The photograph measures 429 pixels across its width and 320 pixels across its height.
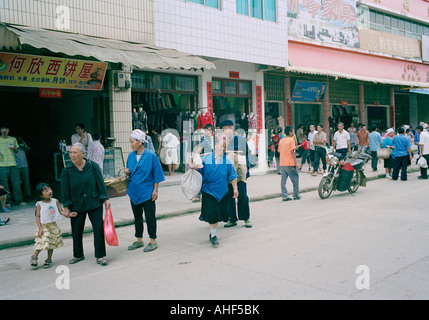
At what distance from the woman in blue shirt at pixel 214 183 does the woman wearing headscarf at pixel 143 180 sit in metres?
0.61

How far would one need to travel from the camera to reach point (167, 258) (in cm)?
562

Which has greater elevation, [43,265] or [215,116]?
[215,116]

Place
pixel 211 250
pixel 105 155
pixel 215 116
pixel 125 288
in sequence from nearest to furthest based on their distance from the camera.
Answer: pixel 125 288 < pixel 211 250 < pixel 105 155 < pixel 215 116

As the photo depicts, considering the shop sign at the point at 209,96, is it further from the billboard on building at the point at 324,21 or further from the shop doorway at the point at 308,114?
the shop doorway at the point at 308,114

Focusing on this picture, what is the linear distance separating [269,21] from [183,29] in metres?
4.41

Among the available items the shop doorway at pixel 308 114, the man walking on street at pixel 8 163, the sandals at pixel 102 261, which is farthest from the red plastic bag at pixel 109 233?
the shop doorway at pixel 308 114

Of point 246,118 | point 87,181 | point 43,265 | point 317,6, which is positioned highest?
point 317,6

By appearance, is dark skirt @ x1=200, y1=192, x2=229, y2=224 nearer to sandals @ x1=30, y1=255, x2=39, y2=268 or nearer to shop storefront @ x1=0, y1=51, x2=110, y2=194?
sandals @ x1=30, y1=255, x2=39, y2=268

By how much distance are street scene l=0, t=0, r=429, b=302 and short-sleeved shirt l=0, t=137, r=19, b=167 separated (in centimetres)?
4

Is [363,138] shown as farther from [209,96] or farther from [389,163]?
[209,96]

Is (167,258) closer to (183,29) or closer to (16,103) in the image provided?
(183,29)

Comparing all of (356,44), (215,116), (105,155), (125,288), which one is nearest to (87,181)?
(125,288)

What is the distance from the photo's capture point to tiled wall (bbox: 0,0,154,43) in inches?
375

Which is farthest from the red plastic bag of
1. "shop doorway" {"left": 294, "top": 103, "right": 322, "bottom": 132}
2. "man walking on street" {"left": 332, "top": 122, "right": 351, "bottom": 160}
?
"shop doorway" {"left": 294, "top": 103, "right": 322, "bottom": 132}
